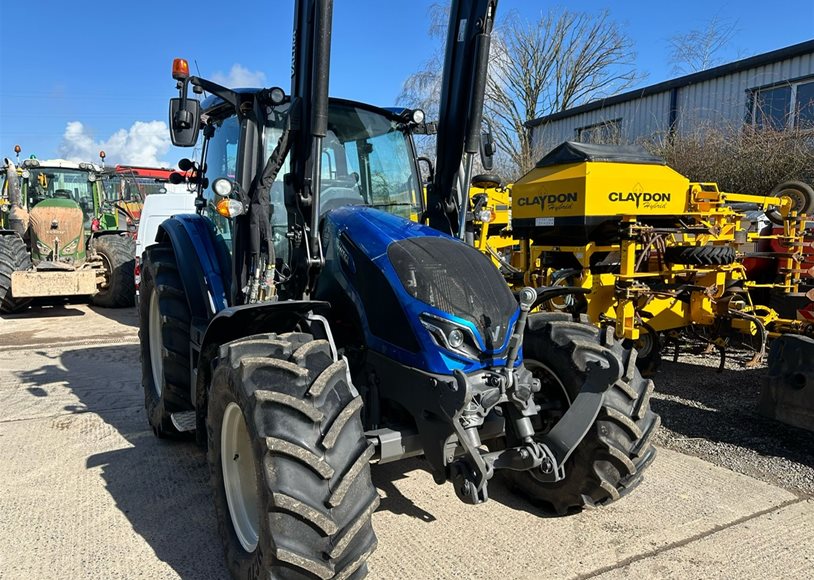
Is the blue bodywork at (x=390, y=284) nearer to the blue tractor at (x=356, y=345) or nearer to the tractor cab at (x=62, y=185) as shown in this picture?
the blue tractor at (x=356, y=345)

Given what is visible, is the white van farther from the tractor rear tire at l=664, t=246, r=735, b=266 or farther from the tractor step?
the tractor rear tire at l=664, t=246, r=735, b=266

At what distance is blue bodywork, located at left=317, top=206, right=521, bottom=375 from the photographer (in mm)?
2547

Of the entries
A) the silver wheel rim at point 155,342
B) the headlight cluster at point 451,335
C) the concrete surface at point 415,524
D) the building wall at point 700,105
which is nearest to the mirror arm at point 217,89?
the headlight cluster at point 451,335

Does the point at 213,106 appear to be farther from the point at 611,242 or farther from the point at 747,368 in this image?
the point at 747,368

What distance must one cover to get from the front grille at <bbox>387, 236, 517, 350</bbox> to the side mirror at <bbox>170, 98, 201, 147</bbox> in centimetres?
144

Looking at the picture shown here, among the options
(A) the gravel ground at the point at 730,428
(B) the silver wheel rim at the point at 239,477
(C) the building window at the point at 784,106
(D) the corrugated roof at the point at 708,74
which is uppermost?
(D) the corrugated roof at the point at 708,74

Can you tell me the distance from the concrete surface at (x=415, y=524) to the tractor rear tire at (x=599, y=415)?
28 centimetres

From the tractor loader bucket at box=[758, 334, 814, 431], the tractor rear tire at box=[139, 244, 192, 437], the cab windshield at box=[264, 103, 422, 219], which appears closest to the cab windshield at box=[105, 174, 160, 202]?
the tractor rear tire at box=[139, 244, 192, 437]

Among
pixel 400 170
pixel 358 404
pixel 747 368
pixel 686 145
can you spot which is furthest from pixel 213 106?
pixel 686 145

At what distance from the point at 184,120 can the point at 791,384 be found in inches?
157

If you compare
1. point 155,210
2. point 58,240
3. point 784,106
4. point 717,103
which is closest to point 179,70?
point 155,210

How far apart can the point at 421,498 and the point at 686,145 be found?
423 inches

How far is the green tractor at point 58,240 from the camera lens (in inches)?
389

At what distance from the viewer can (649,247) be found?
223 inches
